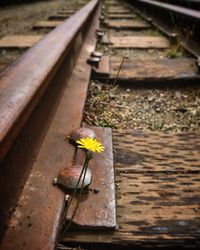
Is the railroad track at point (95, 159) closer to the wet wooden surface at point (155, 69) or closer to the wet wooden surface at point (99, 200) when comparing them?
the wet wooden surface at point (99, 200)

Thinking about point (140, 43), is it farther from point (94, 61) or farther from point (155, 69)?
point (94, 61)

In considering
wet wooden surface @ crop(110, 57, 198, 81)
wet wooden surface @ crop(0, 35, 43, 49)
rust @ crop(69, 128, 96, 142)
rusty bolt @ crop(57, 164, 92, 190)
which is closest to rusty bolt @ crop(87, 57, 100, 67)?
wet wooden surface @ crop(110, 57, 198, 81)

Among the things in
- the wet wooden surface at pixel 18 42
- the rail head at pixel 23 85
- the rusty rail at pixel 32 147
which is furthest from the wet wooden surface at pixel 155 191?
the wet wooden surface at pixel 18 42

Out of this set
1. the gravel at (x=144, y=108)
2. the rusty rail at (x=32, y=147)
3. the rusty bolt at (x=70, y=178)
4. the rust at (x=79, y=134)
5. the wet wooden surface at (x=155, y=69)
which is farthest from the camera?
the wet wooden surface at (x=155, y=69)

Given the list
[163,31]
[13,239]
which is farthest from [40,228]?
[163,31]

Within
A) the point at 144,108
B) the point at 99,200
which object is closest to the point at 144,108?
the point at 144,108

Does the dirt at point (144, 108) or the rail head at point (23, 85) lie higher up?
the rail head at point (23, 85)
